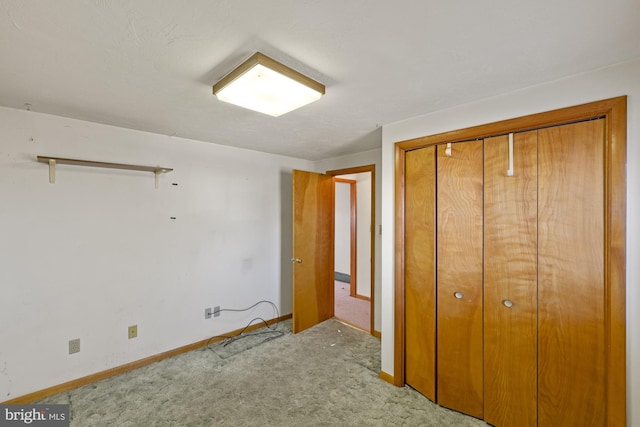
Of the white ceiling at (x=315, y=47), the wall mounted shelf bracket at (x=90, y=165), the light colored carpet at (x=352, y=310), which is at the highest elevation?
the white ceiling at (x=315, y=47)

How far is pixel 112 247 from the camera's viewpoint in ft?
8.31

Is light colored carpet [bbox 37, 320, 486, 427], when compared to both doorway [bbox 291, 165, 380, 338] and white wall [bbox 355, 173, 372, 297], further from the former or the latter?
white wall [bbox 355, 173, 372, 297]

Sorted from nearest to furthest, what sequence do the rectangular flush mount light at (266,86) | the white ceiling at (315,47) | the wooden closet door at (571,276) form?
the white ceiling at (315,47)
the rectangular flush mount light at (266,86)
the wooden closet door at (571,276)

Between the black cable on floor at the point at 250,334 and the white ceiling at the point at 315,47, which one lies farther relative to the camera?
the black cable on floor at the point at 250,334

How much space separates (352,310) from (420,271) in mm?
2396

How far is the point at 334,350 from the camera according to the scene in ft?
9.95

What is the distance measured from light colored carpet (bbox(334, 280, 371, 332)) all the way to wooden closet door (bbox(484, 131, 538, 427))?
6.10ft

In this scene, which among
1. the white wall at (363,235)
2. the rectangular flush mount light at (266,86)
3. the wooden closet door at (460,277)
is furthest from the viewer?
the white wall at (363,235)

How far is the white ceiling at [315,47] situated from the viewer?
108 centimetres

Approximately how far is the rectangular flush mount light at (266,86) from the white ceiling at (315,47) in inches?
2.2

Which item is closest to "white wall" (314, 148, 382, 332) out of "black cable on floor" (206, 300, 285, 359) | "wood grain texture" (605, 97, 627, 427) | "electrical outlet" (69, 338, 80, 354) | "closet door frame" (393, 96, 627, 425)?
"black cable on floor" (206, 300, 285, 359)

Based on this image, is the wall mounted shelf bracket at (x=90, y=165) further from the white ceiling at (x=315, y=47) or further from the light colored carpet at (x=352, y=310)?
the light colored carpet at (x=352, y=310)

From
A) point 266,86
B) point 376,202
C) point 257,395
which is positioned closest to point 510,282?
point 376,202

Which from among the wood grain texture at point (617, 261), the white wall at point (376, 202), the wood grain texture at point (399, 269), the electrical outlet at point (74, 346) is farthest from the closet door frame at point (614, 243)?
the electrical outlet at point (74, 346)
